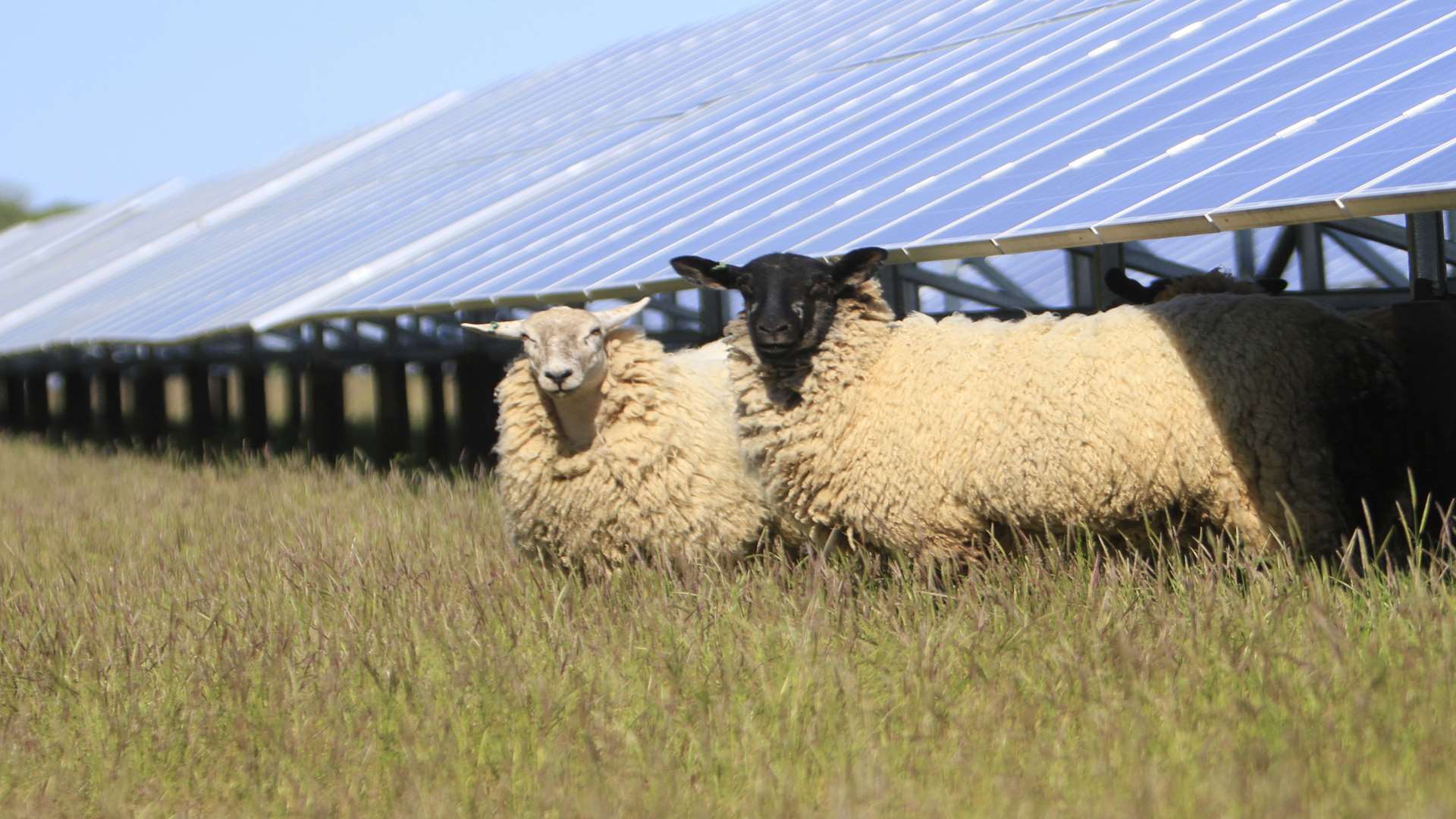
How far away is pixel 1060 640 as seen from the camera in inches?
182

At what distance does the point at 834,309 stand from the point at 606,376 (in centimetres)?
116

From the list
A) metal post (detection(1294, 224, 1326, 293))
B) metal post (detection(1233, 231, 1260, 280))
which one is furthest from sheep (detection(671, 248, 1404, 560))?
metal post (detection(1233, 231, 1260, 280))

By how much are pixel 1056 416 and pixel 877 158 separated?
468 centimetres

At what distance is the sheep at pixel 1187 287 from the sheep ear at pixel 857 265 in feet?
3.72

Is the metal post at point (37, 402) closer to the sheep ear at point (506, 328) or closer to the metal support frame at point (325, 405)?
the metal support frame at point (325, 405)

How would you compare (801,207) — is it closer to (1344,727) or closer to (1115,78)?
(1115,78)

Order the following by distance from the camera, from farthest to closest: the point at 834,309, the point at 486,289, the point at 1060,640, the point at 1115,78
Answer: the point at 486,289, the point at 1115,78, the point at 834,309, the point at 1060,640

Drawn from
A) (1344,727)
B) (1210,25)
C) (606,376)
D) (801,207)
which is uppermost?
(1210,25)

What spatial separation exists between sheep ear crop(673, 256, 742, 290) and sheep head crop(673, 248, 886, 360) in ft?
0.13

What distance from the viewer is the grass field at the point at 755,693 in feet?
12.2

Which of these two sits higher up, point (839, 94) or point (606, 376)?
point (839, 94)

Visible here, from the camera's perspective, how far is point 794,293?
20.7 feet

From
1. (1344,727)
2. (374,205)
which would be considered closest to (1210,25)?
(1344,727)

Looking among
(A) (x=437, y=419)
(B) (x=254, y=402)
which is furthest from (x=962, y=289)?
(B) (x=254, y=402)
